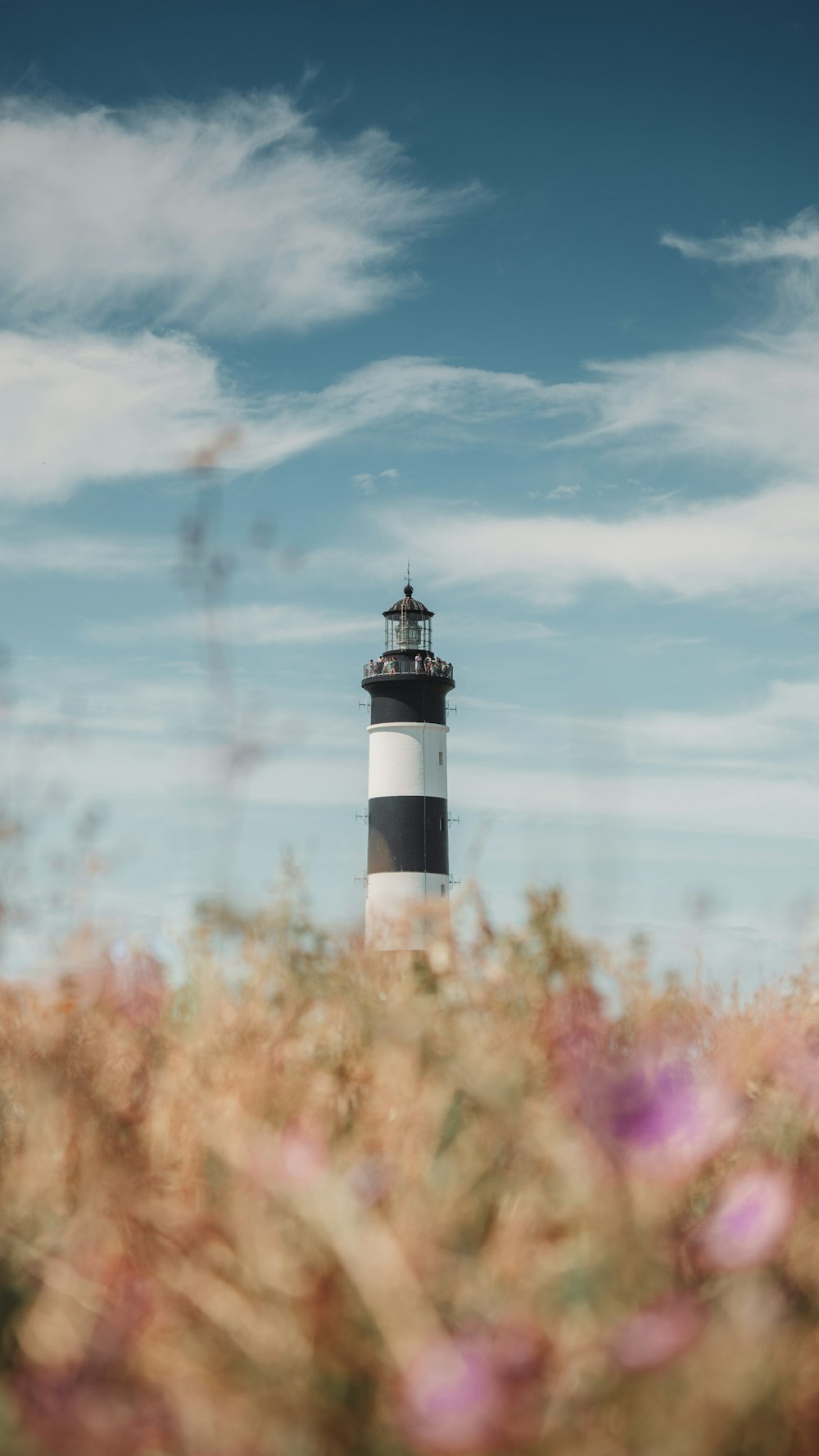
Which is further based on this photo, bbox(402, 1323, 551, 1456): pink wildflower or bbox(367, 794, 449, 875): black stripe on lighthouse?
bbox(367, 794, 449, 875): black stripe on lighthouse

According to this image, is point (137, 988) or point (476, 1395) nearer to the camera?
point (476, 1395)

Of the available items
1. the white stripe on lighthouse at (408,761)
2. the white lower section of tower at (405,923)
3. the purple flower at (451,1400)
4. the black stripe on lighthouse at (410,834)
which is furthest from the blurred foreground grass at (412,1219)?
the white stripe on lighthouse at (408,761)

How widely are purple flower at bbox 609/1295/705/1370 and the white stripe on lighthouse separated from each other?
26.7 metres

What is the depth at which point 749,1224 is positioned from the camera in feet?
7.25

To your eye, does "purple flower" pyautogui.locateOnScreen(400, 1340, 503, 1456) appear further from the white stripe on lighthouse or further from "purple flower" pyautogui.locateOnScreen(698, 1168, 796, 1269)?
the white stripe on lighthouse

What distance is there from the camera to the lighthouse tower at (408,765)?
1078 inches

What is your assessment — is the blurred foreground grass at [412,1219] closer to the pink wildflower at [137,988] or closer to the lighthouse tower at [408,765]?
the pink wildflower at [137,988]

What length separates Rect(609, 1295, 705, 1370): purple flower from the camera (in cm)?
166

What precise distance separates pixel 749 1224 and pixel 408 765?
87.7ft

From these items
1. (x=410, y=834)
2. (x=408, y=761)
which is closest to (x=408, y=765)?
(x=408, y=761)

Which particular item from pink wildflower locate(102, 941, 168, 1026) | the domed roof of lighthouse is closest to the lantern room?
the domed roof of lighthouse

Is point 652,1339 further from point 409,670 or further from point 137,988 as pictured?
point 409,670

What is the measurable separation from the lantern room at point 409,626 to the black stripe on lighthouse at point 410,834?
191 inches

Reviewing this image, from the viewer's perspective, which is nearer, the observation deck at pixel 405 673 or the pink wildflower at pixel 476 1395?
the pink wildflower at pixel 476 1395
